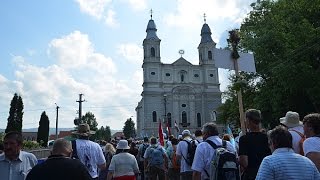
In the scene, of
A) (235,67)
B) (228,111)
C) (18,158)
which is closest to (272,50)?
(228,111)

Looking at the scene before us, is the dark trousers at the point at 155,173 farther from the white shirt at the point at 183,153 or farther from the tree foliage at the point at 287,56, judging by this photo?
the tree foliage at the point at 287,56

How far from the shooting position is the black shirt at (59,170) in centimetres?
371

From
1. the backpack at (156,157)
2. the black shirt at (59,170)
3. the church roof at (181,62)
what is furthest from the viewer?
the church roof at (181,62)

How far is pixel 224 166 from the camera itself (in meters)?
5.94

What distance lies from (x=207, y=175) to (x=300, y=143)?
158 cm

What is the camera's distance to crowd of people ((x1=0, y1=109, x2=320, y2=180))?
386 cm

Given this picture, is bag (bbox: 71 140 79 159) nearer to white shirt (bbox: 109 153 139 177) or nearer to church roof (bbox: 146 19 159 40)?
white shirt (bbox: 109 153 139 177)

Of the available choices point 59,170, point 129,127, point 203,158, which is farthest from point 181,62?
point 59,170

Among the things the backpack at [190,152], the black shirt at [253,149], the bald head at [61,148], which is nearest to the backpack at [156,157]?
the backpack at [190,152]

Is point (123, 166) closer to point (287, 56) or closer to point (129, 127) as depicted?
point (287, 56)

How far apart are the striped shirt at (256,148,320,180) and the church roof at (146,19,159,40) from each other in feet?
265

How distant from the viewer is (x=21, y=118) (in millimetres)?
47781

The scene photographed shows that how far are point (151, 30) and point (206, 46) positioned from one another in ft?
41.7

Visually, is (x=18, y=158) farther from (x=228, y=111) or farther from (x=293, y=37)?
(x=228, y=111)
